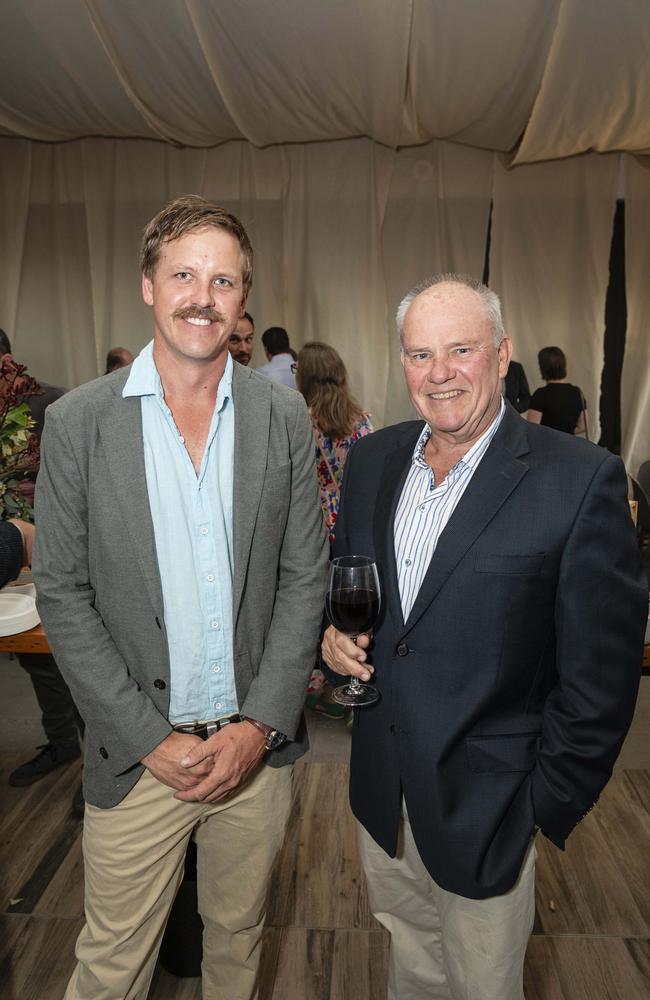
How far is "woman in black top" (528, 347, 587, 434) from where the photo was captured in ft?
18.1

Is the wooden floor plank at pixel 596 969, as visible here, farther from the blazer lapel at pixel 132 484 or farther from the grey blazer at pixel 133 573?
the blazer lapel at pixel 132 484

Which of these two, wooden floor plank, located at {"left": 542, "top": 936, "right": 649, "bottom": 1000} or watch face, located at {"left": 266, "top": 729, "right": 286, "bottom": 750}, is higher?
watch face, located at {"left": 266, "top": 729, "right": 286, "bottom": 750}

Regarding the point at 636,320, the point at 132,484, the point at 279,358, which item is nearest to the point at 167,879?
the point at 132,484

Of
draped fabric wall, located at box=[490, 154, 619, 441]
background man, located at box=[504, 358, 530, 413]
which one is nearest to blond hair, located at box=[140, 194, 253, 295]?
background man, located at box=[504, 358, 530, 413]

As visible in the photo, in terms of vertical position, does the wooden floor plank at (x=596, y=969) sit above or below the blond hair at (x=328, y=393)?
below

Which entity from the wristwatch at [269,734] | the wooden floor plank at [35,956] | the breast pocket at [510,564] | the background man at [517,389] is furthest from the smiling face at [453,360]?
the background man at [517,389]

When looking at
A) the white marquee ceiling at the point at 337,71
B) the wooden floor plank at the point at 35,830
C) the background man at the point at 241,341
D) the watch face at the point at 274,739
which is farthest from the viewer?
the white marquee ceiling at the point at 337,71

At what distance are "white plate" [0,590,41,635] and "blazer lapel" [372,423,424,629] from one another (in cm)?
104

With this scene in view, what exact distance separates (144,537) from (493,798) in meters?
0.81

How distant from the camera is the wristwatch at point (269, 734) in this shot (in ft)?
4.95

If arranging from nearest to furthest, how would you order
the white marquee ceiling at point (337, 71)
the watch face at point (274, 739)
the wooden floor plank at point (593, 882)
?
the watch face at point (274, 739), the wooden floor plank at point (593, 882), the white marquee ceiling at point (337, 71)

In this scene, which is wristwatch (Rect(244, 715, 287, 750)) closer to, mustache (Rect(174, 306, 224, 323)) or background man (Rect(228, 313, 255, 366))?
mustache (Rect(174, 306, 224, 323))

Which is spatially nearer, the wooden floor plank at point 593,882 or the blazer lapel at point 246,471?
the blazer lapel at point 246,471

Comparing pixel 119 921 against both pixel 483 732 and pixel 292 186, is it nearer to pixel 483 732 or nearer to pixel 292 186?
pixel 483 732
